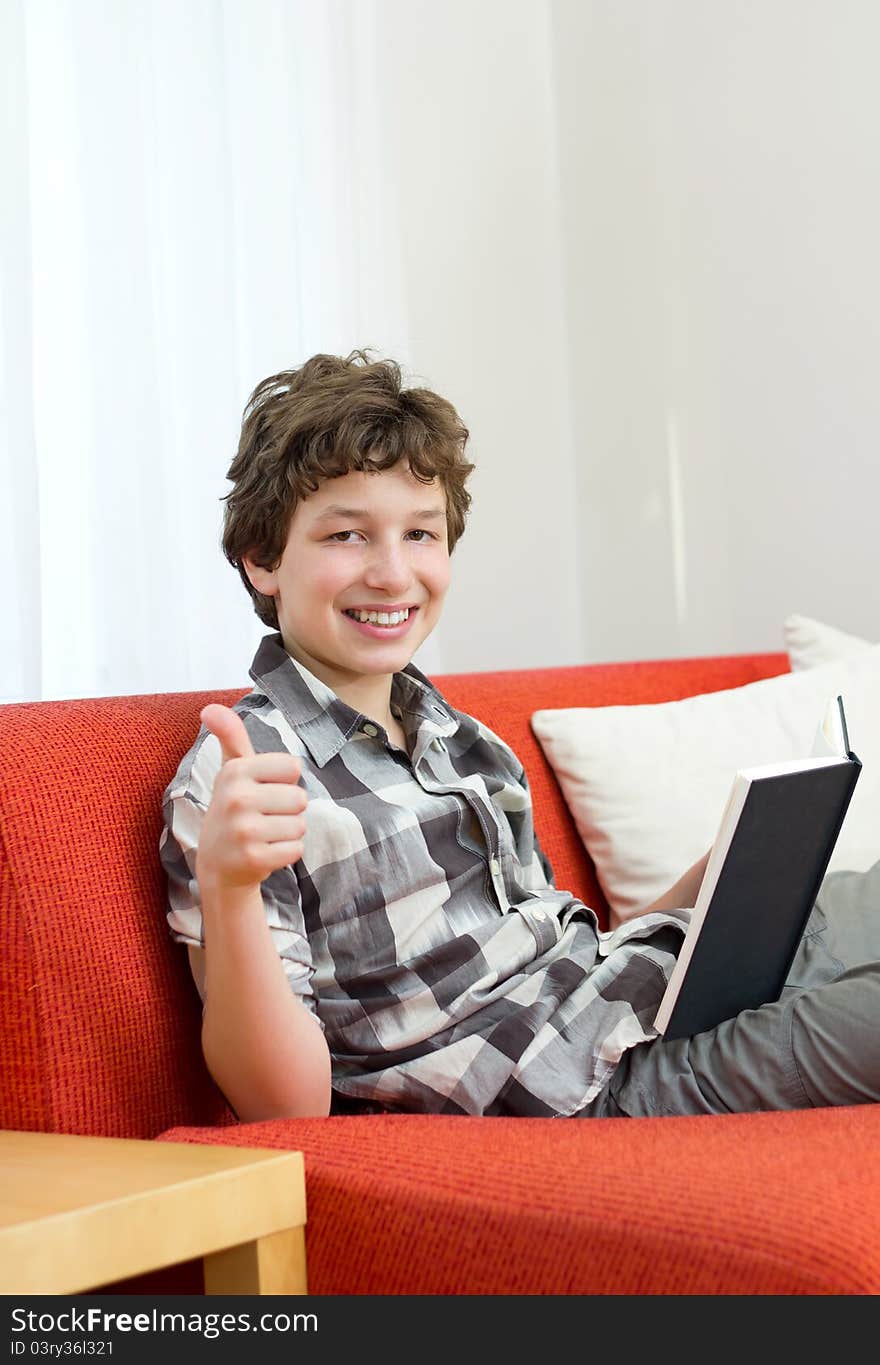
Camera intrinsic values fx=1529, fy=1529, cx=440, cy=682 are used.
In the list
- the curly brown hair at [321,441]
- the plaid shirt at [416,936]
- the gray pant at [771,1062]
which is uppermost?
the curly brown hair at [321,441]

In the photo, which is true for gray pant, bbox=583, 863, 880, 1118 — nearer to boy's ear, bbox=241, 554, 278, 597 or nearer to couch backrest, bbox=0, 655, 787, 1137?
couch backrest, bbox=0, 655, 787, 1137

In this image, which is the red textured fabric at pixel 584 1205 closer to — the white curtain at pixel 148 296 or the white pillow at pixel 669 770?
the white pillow at pixel 669 770

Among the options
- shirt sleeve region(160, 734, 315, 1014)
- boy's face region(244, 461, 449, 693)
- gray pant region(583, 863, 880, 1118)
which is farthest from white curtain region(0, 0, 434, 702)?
gray pant region(583, 863, 880, 1118)

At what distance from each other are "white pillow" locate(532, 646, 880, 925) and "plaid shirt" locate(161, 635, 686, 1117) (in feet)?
1.14

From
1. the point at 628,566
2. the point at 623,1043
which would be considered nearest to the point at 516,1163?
the point at 623,1043

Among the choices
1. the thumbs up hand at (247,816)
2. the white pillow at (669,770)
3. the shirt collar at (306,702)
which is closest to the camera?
the thumbs up hand at (247,816)

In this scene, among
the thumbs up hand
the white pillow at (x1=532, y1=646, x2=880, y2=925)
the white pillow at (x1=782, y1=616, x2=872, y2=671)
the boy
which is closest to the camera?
the thumbs up hand

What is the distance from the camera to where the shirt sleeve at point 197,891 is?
1.09 m

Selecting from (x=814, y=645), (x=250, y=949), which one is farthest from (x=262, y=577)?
(x=814, y=645)

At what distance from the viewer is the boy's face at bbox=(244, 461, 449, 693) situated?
1259 millimetres

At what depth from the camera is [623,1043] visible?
1.17m

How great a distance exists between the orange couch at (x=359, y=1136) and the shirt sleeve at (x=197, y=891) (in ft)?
0.13

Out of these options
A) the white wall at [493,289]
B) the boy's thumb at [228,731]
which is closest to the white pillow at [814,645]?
the white wall at [493,289]

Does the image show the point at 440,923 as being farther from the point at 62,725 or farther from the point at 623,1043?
the point at 62,725
